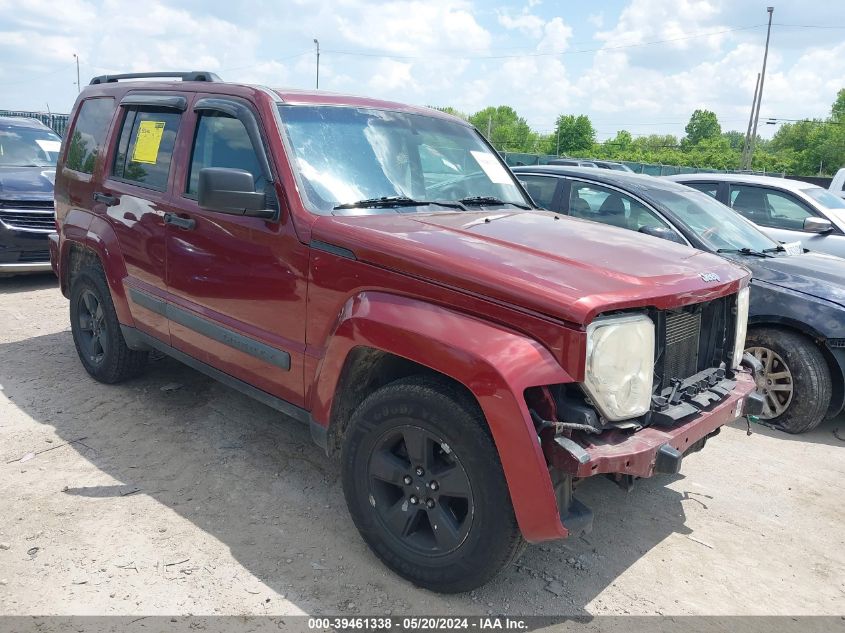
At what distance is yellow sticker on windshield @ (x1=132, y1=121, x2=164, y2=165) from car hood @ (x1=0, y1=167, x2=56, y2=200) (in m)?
4.35

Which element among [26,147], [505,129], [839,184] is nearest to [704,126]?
[505,129]

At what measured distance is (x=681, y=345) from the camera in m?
2.96

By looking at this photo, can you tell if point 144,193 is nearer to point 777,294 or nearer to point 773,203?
point 777,294

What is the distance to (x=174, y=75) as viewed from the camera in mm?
4551

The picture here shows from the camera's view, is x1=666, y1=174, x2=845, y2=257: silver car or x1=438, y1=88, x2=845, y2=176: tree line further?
x1=438, y1=88, x2=845, y2=176: tree line

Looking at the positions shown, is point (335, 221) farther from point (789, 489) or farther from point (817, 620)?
point (789, 489)

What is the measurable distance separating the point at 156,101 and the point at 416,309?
2582 mm

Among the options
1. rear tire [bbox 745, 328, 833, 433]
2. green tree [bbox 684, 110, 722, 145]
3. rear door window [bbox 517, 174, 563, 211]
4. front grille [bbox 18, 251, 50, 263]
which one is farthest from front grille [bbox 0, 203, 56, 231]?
green tree [bbox 684, 110, 722, 145]

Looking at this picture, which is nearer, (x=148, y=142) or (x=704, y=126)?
(x=148, y=142)

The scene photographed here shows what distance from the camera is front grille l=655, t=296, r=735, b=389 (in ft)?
9.27

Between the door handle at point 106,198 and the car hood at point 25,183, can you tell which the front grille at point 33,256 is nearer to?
the car hood at point 25,183

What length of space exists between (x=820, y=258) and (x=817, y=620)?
364cm

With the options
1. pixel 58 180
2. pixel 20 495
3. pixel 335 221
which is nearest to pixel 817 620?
pixel 335 221

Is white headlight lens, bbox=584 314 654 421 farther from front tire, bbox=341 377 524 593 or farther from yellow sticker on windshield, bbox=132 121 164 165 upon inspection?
yellow sticker on windshield, bbox=132 121 164 165
